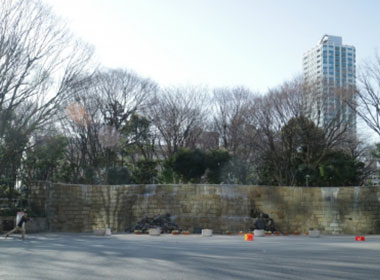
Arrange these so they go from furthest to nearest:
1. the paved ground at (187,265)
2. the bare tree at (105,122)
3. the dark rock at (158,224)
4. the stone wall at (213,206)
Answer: the bare tree at (105,122) < the stone wall at (213,206) < the dark rock at (158,224) < the paved ground at (187,265)

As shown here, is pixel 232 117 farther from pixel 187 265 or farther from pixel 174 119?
pixel 187 265

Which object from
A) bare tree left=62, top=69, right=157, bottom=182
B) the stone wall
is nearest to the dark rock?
the stone wall

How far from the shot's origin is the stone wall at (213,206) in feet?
92.3

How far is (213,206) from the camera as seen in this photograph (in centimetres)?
2838

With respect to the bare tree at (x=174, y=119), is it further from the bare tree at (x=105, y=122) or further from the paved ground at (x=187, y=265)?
the paved ground at (x=187, y=265)

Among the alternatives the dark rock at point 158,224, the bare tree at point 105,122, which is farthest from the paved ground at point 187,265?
the bare tree at point 105,122

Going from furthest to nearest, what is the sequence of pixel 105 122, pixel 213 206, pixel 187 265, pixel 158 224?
pixel 105 122 < pixel 213 206 < pixel 158 224 < pixel 187 265

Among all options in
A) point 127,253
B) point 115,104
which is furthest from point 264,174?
point 127,253

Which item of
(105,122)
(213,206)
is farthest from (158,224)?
(105,122)

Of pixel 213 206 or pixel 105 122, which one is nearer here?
pixel 213 206

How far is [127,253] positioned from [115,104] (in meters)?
26.2

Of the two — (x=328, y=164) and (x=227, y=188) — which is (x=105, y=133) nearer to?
(x=227, y=188)

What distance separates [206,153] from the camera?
114ft

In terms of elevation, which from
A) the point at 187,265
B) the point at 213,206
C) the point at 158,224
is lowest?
the point at 158,224
